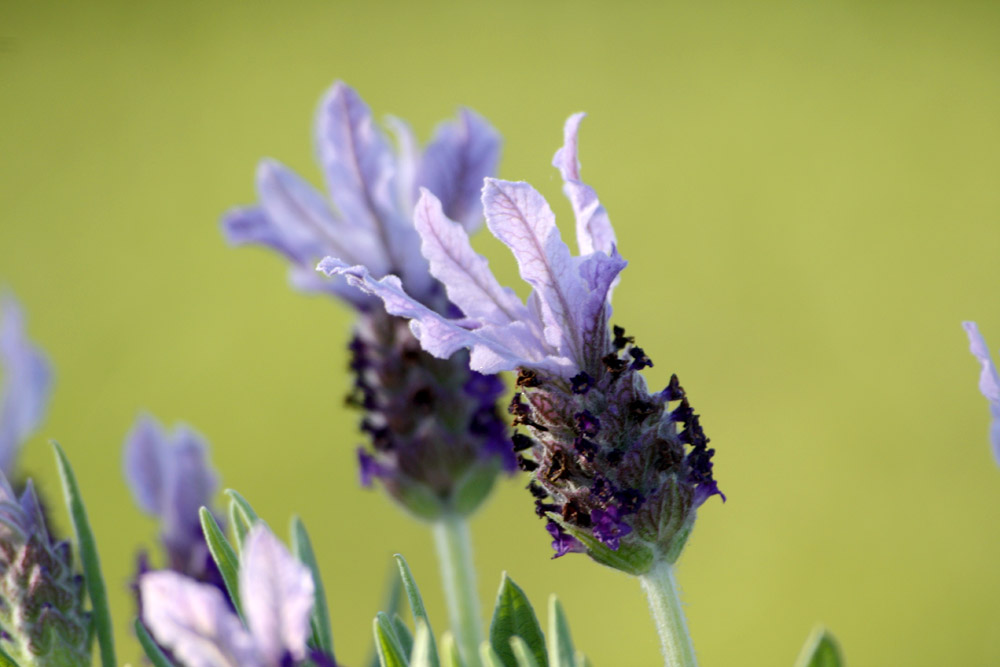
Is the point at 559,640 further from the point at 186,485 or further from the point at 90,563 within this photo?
the point at 186,485

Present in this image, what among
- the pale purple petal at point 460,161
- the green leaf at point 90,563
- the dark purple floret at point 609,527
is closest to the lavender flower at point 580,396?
the dark purple floret at point 609,527

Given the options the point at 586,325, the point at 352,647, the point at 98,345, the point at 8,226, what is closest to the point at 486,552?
the point at 352,647

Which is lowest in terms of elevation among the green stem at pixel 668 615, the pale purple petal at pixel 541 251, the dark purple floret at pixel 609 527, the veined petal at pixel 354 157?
the green stem at pixel 668 615

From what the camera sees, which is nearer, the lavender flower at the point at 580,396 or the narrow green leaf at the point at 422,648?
the narrow green leaf at the point at 422,648

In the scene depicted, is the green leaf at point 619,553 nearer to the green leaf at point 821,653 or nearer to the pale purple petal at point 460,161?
the green leaf at point 821,653

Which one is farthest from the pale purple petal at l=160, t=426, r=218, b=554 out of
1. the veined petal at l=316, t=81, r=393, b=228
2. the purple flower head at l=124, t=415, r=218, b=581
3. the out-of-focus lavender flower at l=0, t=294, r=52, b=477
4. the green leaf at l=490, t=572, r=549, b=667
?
the green leaf at l=490, t=572, r=549, b=667

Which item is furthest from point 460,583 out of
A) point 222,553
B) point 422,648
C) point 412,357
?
point 422,648

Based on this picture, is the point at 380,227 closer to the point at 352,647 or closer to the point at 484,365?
the point at 484,365
